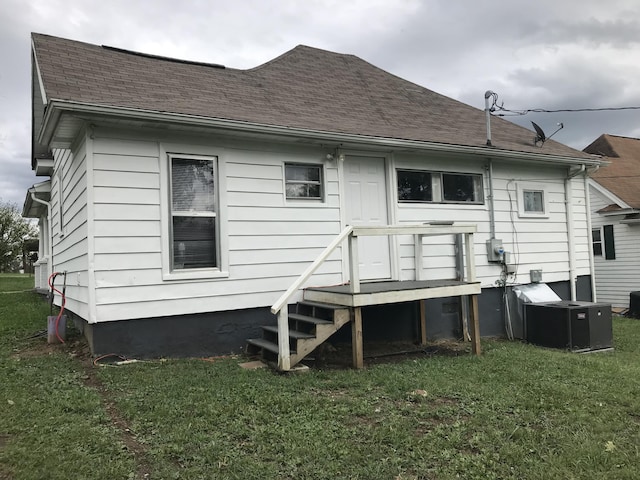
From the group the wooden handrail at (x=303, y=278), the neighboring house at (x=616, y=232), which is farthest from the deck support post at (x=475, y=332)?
the neighboring house at (x=616, y=232)

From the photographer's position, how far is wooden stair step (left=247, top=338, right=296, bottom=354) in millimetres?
5781

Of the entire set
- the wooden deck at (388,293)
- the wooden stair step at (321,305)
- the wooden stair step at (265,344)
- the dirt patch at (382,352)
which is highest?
the wooden deck at (388,293)

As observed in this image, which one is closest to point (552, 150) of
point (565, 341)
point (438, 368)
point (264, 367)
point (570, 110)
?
point (570, 110)

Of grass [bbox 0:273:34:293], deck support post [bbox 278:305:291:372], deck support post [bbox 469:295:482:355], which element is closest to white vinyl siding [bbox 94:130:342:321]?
deck support post [bbox 278:305:291:372]

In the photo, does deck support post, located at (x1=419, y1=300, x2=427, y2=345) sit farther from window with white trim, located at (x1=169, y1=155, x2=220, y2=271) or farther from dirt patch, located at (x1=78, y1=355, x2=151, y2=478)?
dirt patch, located at (x1=78, y1=355, x2=151, y2=478)

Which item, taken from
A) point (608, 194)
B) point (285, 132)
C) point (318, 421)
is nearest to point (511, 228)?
point (285, 132)

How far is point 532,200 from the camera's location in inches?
379

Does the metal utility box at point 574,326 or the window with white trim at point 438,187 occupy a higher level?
the window with white trim at point 438,187

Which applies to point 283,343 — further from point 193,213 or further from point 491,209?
point 491,209

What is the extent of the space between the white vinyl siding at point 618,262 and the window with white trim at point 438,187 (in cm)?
1015

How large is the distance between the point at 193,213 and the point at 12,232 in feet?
129

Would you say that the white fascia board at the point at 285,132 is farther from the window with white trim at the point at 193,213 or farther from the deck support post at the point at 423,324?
the deck support post at the point at 423,324

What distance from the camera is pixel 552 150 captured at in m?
9.77

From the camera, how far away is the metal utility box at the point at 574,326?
762 cm
